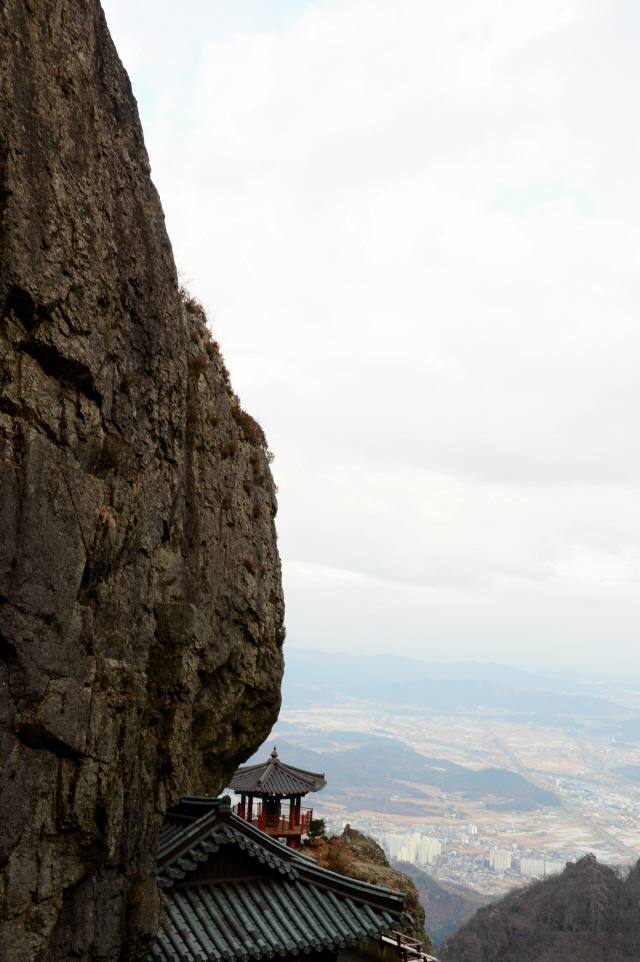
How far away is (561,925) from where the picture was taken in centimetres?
5319

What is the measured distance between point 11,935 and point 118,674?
280 centimetres

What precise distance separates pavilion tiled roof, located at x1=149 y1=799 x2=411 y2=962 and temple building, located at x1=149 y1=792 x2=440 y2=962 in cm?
2

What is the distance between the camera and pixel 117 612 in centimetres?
885

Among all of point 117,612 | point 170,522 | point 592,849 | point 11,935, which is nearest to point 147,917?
point 11,935

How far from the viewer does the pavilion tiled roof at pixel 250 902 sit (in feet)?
35.5

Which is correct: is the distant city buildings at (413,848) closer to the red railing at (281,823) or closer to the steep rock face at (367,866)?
the steep rock face at (367,866)

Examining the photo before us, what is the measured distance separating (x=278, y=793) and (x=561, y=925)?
39.1 m

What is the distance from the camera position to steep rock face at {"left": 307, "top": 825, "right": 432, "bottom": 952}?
89.2ft

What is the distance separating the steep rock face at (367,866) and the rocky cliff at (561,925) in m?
25.2

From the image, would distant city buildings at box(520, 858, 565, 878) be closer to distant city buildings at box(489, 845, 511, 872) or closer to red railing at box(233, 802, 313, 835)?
→ distant city buildings at box(489, 845, 511, 872)


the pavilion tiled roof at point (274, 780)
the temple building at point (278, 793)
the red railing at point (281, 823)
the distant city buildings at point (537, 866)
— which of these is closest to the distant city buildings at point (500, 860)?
the distant city buildings at point (537, 866)

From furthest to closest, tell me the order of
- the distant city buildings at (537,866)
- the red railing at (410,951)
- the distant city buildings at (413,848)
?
the distant city buildings at (413,848) < the distant city buildings at (537,866) < the red railing at (410,951)

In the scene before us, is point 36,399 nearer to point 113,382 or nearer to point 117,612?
point 113,382

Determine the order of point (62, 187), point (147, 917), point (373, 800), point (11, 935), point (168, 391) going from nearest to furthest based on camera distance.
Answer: point (11, 935) < point (62, 187) < point (147, 917) < point (168, 391) < point (373, 800)
